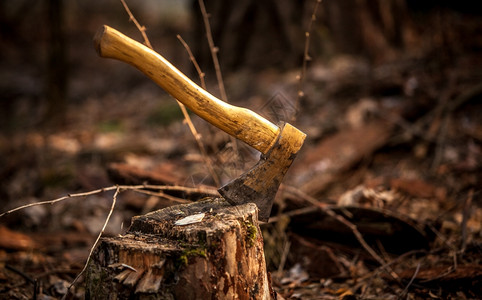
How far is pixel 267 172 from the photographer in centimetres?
171

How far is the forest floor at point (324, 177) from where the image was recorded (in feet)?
7.37

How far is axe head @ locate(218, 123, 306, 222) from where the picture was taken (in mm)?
1694

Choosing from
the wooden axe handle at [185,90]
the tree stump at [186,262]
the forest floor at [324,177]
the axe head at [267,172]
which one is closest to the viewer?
the tree stump at [186,262]

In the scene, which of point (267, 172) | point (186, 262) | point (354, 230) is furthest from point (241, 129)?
point (354, 230)

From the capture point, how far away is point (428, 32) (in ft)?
18.8

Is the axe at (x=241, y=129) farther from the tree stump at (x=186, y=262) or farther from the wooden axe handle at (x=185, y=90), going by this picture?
the tree stump at (x=186, y=262)

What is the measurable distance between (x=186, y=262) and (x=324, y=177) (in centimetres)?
246

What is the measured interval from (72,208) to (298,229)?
2.48 metres

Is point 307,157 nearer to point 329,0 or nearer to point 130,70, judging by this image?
point 329,0

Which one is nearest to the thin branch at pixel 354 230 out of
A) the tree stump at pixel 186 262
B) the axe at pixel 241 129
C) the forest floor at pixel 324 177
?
the forest floor at pixel 324 177

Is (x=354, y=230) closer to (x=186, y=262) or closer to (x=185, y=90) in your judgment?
(x=186, y=262)

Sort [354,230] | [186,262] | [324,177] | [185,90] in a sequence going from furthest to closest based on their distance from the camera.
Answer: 1. [324,177]
2. [354,230]
3. [185,90]
4. [186,262]

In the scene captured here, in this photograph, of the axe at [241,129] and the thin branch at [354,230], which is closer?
the axe at [241,129]

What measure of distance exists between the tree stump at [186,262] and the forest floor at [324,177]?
45 centimetres
